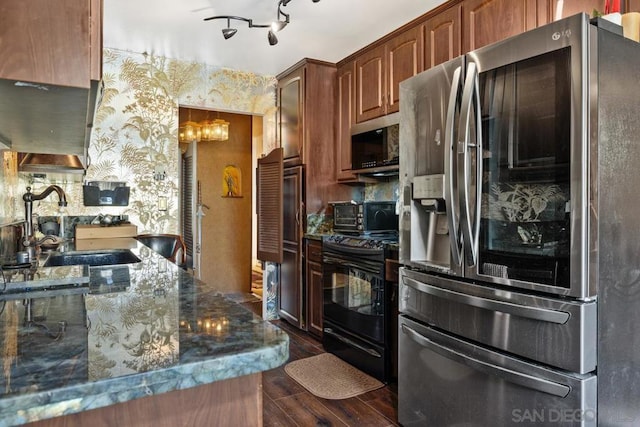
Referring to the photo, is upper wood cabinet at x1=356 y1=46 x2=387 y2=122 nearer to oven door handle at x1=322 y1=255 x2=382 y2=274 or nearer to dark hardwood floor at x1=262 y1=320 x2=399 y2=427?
oven door handle at x1=322 y1=255 x2=382 y2=274

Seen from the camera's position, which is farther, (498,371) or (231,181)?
(231,181)

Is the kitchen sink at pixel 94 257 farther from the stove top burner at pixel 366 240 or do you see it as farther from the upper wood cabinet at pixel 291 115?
the upper wood cabinet at pixel 291 115

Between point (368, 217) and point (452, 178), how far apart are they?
4.90 ft

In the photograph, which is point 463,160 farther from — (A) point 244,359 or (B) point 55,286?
(B) point 55,286

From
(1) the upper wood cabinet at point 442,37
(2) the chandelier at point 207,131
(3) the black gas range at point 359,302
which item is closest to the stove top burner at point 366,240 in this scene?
(3) the black gas range at point 359,302

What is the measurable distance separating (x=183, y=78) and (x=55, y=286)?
3290mm

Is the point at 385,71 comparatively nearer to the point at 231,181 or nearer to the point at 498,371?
the point at 498,371

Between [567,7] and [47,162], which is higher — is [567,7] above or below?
above

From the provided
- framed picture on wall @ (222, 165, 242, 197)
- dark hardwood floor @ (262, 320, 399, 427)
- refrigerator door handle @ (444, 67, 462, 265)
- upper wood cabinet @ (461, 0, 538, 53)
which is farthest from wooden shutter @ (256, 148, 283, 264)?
refrigerator door handle @ (444, 67, 462, 265)

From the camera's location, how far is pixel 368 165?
349cm

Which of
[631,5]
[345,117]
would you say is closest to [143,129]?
[345,117]

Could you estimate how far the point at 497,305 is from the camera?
5.35ft

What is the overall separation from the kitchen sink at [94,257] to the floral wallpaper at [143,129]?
4.89ft

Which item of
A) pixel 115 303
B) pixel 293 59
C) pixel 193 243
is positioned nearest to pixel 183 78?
pixel 293 59
